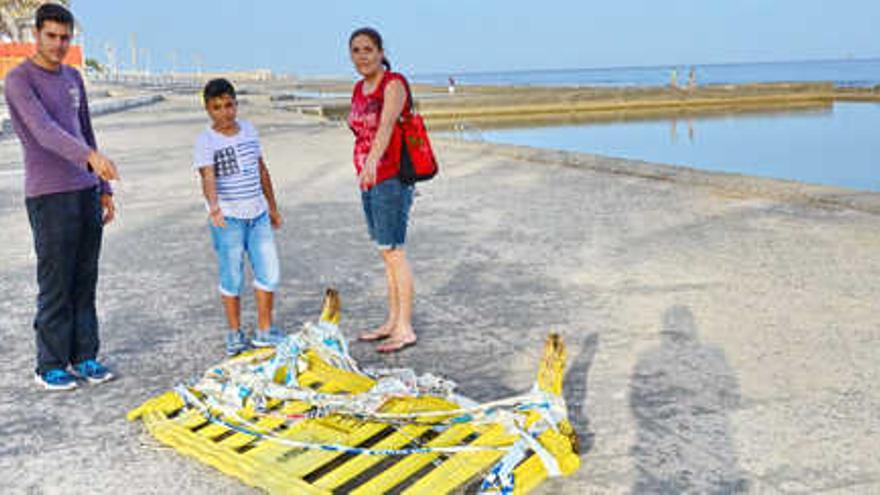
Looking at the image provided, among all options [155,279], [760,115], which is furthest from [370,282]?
[760,115]

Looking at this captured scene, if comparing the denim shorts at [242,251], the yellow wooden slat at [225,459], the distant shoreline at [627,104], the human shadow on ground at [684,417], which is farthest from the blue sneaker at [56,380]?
the distant shoreline at [627,104]

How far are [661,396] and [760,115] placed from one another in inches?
1478

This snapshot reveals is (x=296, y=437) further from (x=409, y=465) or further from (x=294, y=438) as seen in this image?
(x=409, y=465)

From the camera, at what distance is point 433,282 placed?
5809 millimetres

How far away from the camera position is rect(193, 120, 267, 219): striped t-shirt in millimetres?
4184

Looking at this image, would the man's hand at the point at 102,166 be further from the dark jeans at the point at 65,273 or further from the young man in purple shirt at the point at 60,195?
the dark jeans at the point at 65,273

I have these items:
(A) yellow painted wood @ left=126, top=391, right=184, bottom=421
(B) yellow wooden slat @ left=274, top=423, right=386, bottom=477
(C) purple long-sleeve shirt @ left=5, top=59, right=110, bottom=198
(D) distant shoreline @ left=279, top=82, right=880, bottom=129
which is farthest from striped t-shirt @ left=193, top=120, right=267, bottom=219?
(D) distant shoreline @ left=279, top=82, right=880, bottom=129

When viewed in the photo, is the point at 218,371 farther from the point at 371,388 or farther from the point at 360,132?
the point at 360,132

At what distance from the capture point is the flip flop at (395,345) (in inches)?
172

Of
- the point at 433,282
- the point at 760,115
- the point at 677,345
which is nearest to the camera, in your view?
the point at 677,345

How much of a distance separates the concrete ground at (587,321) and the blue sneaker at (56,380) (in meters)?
0.05

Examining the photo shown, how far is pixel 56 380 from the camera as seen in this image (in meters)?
3.96

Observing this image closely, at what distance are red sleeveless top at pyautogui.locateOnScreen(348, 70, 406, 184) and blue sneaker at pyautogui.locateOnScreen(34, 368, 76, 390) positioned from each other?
1.81 meters

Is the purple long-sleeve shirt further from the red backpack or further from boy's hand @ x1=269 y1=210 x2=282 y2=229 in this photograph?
the red backpack
